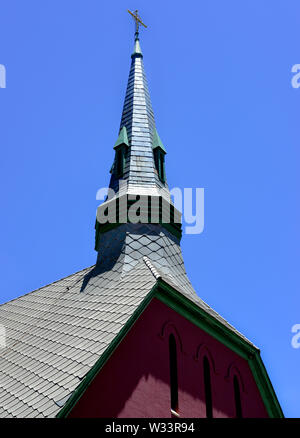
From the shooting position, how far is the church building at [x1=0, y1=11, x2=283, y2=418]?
13797mm

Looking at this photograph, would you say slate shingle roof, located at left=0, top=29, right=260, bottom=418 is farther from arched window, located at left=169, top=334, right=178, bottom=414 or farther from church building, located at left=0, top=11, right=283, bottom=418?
arched window, located at left=169, top=334, right=178, bottom=414

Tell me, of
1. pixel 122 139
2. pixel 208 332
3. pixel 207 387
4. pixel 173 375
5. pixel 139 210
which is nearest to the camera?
pixel 173 375

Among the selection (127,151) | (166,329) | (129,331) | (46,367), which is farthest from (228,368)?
(127,151)

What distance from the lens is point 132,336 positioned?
48.7ft

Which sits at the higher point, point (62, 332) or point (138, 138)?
point (138, 138)

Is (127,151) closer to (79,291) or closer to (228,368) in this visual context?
(79,291)

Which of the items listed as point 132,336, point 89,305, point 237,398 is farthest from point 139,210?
point 237,398

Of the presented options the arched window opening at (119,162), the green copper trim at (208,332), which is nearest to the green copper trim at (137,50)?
the arched window opening at (119,162)

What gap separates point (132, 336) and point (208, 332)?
278cm

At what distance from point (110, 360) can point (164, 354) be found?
5.77ft

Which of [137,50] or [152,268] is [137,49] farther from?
[152,268]

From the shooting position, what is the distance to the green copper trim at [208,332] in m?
13.8

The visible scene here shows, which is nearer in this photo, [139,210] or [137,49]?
[139,210]

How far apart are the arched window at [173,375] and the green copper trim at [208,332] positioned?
880 millimetres
